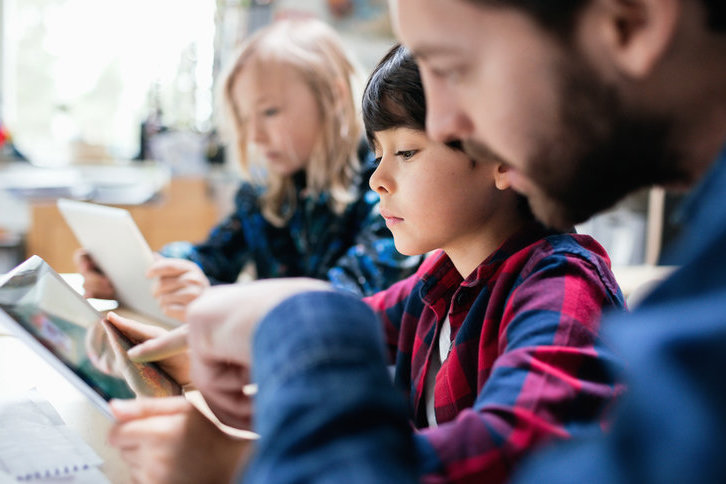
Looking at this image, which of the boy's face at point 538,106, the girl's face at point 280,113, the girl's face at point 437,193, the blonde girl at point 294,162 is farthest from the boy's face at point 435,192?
the girl's face at point 280,113

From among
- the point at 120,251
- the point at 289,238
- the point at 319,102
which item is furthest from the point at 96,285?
the point at 319,102

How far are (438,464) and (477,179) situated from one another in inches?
16.0

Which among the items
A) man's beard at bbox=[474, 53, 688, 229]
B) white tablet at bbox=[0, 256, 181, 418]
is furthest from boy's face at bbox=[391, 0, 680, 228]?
white tablet at bbox=[0, 256, 181, 418]

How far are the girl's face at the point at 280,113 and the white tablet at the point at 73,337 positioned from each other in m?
0.88

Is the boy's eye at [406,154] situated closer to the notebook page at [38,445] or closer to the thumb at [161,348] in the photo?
the thumb at [161,348]

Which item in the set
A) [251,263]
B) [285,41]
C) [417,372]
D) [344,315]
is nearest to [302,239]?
[251,263]

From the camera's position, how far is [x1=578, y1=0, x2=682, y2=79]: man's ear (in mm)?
354

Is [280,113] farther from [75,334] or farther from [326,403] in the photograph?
[326,403]

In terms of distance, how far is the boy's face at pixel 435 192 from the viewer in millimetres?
722

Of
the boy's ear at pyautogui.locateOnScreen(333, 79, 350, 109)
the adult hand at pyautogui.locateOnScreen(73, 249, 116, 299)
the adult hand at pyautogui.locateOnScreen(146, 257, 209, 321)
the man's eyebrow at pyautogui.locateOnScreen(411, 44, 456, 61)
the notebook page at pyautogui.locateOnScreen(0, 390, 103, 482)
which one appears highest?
the man's eyebrow at pyautogui.locateOnScreen(411, 44, 456, 61)

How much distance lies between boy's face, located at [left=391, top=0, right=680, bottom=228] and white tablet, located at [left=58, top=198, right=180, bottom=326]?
0.73 meters

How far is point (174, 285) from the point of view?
3.51ft

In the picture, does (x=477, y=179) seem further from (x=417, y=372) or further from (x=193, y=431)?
(x=193, y=431)

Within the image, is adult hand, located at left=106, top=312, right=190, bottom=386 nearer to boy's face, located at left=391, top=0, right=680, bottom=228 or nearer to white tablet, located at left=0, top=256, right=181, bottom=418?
white tablet, located at left=0, top=256, right=181, bottom=418
